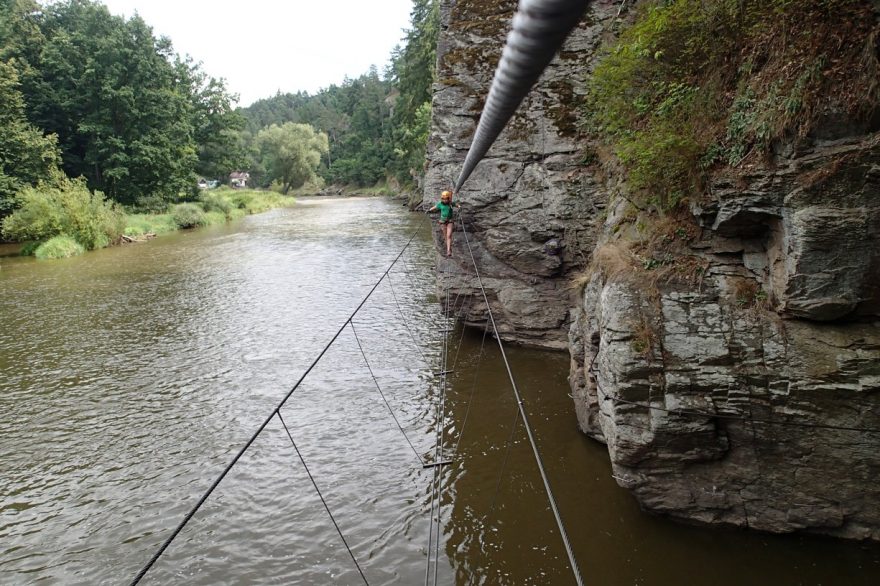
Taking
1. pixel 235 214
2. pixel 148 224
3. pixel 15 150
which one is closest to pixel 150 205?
pixel 148 224

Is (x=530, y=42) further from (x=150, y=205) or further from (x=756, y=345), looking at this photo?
(x=150, y=205)

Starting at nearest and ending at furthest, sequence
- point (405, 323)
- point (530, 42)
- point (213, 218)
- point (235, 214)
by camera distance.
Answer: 1. point (530, 42)
2. point (405, 323)
3. point (213, 218)
4. point (235, 214)

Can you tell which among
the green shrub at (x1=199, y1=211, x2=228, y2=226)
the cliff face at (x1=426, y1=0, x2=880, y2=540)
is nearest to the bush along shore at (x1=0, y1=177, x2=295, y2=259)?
the green shrub at (x1=199, y1=211, x2=228, y2=226)

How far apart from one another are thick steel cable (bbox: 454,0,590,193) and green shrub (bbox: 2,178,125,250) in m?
31.7

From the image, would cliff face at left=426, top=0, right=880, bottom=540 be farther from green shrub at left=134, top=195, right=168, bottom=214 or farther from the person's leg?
green shrub at left=134, top=195, right=168, bottom=214

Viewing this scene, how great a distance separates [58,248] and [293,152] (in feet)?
166

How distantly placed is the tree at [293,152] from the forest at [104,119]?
1957 cm

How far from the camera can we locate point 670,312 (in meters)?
5.39

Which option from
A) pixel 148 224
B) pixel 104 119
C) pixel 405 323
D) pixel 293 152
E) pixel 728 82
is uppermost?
pixel 293 152

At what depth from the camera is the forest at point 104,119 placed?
28.8 metres

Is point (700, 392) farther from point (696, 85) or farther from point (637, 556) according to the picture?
point (696, 85)

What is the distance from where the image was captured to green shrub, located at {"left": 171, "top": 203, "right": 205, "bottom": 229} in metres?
37.5

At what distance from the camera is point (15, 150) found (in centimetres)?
2970

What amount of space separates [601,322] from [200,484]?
227 inches
